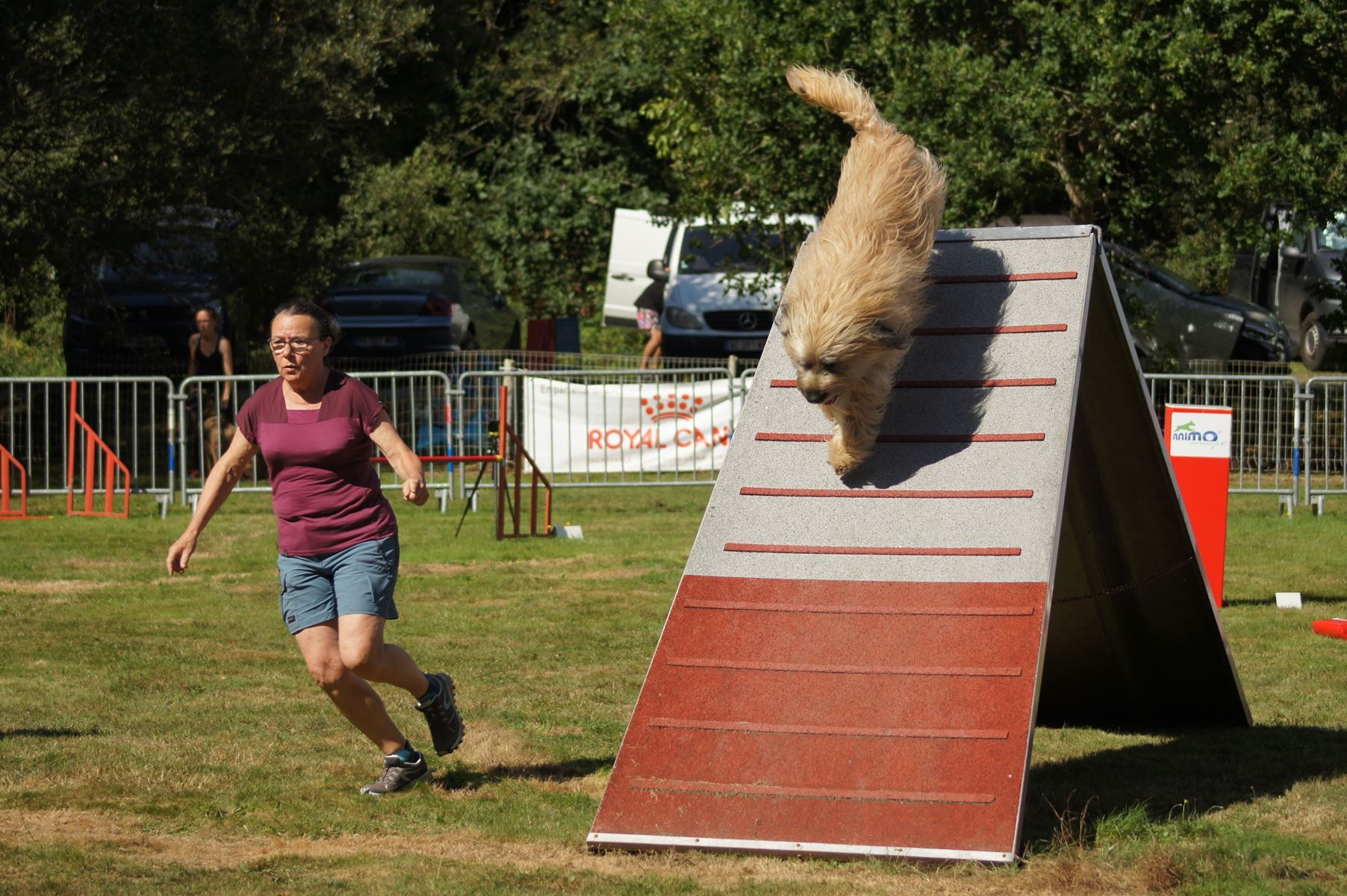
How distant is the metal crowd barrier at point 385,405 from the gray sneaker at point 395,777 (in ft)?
28.7

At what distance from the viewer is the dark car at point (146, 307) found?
1806 cm

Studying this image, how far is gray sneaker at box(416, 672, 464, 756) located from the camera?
588 centimetres

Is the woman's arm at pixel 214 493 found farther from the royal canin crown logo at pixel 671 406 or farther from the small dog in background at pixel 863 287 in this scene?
the royal canin crown logo at pixel 671 406

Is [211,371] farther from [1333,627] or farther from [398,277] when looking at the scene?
[1333,627]

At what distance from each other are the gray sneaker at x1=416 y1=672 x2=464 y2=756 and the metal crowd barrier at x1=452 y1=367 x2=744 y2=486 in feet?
30.7

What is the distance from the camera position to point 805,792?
15.7ft

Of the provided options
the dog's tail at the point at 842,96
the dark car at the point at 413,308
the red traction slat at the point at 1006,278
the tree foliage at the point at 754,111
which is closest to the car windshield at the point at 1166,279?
the tree foliage at the point at 754,111

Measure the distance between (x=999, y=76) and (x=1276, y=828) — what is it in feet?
38.0

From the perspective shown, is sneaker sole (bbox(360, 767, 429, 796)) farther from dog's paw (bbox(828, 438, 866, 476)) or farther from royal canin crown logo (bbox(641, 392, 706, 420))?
royal canin crown logo (bbox(641, 392, 706, 420))

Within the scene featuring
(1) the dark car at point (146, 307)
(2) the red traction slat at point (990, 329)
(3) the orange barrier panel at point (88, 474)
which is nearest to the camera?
(2) the red traction slat at point (990, 329)

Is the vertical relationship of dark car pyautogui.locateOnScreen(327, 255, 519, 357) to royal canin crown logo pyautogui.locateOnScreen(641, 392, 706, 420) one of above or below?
above

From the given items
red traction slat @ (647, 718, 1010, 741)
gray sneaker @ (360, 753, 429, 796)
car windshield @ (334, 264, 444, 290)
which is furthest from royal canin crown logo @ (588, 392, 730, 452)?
red traction slat @ (647, 718, 1010, 741)

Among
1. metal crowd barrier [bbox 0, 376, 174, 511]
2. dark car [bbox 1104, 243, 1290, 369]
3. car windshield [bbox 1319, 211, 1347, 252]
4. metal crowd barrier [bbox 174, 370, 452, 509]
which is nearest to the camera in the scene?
metal crowd barrier [bbox 0, 376, 174, 511]

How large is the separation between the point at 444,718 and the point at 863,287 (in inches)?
86.7
